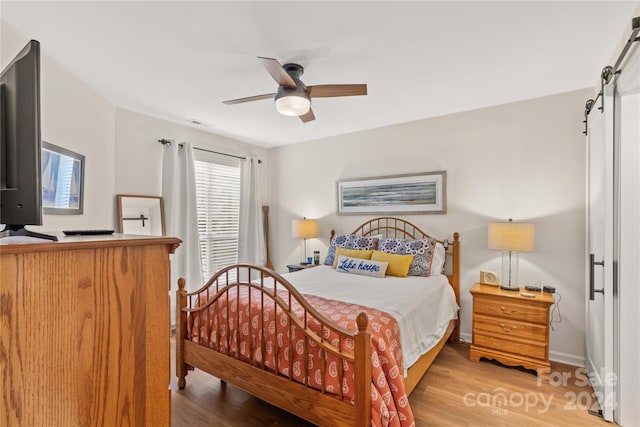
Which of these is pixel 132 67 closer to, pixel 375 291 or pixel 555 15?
pixel 375 291

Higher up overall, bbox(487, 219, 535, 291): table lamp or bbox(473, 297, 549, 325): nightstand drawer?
bbox(487, 219, 535, 291): table lamp

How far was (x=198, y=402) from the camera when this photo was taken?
231cm

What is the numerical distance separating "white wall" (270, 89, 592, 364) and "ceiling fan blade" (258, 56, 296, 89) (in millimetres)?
2101

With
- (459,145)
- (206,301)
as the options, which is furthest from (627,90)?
(206,301)

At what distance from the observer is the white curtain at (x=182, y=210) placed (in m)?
3.65

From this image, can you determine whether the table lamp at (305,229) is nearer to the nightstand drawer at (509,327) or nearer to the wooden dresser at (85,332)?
the nightstand drawer at (509,327)

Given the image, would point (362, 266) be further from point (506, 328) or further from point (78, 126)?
point (78, 126)

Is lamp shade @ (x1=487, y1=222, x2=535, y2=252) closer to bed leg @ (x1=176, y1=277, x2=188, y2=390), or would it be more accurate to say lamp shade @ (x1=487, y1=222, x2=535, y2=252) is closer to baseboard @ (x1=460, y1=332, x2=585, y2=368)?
baseboard @ (x1=460, y1=332, x2=585, y2=368)

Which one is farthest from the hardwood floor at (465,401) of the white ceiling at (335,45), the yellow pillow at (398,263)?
the white ceiling at (335,45)

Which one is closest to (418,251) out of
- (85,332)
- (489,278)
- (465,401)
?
(489,278)

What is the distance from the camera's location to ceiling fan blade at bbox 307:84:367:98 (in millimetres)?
2230

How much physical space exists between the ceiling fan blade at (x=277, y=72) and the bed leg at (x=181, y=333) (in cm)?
174

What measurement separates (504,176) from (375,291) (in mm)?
1908

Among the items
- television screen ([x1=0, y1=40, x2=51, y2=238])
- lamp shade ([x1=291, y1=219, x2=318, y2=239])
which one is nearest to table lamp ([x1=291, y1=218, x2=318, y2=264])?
lamp shade ([x1=291, y1=219, x2=318, y2=239])
